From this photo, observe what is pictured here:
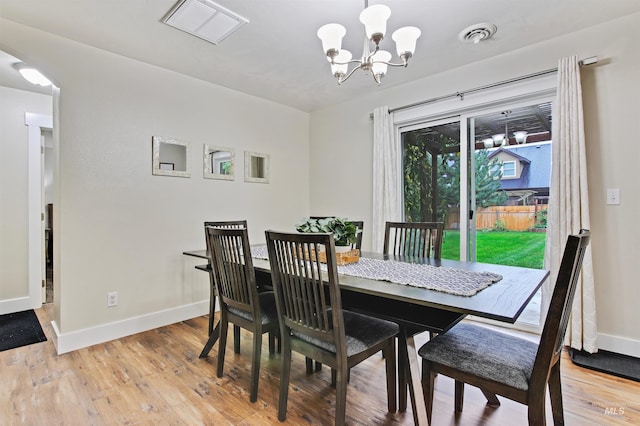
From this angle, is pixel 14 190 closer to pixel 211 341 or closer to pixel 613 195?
pixel 211 341

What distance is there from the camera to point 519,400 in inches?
47.8

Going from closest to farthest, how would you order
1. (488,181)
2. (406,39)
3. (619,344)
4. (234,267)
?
(406,39), (234,267), (619,344), (488,181)

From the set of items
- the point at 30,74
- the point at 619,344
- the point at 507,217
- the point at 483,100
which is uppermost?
the point at 30,74

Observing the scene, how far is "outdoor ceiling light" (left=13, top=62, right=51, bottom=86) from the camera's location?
2.84 metres

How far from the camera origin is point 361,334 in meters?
1.61

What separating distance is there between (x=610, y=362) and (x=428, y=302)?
78.3 inches

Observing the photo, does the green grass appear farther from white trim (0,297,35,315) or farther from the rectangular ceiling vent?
white trim (0,297,35,315)

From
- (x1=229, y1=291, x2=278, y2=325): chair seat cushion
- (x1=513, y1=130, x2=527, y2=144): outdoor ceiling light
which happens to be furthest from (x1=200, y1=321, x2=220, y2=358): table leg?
(x1=513, y1=130, x2=527, y2=144): outdoor ceiling light

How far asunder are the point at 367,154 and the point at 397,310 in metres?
2.54

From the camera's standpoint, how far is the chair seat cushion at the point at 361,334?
1.53 m

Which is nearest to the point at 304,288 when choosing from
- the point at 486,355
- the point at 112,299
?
the point at 486,355

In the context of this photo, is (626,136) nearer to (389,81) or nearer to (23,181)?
(389,81)

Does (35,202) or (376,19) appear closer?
(376,19)

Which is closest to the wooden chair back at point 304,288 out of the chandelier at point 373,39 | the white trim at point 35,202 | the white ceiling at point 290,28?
the chandelier at point 373,39
